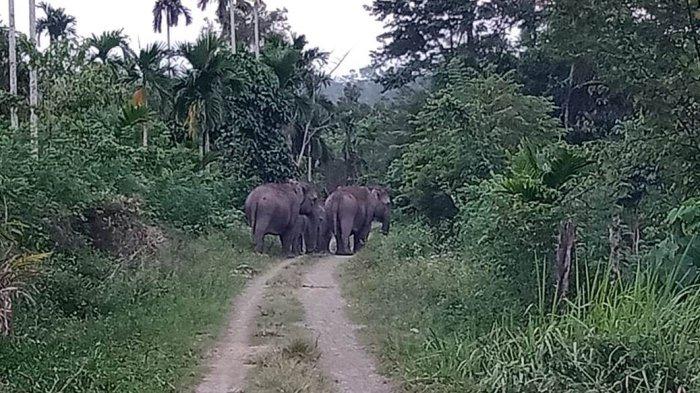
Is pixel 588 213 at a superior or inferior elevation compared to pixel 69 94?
inferior

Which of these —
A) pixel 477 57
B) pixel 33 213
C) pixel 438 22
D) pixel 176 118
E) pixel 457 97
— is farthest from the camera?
pixel 438 22

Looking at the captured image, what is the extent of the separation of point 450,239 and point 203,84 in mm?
11122

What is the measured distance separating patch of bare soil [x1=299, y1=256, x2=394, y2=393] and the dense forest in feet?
0.87

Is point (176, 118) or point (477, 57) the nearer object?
point (176, 118)

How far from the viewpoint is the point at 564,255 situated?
919cm

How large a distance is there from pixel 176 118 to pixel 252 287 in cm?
1253

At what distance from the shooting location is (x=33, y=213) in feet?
33.4

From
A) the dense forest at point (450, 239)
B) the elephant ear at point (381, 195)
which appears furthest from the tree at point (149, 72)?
the elephant ear at point (381, 195)

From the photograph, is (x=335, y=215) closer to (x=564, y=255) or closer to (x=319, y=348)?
(x=319, y=348)

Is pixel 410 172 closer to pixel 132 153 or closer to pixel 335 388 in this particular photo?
pixel 132 153

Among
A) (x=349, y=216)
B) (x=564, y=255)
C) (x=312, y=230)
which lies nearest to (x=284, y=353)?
(x=564, y=255)

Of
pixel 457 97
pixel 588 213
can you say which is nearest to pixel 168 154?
pixel 457 97

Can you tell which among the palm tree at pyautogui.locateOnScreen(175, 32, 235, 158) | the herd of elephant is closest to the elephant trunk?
the herd of elephant

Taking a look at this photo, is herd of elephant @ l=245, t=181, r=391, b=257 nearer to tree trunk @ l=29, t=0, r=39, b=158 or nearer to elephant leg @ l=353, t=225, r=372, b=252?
elephant leg @ l=353, t=225, r=372, b=252
